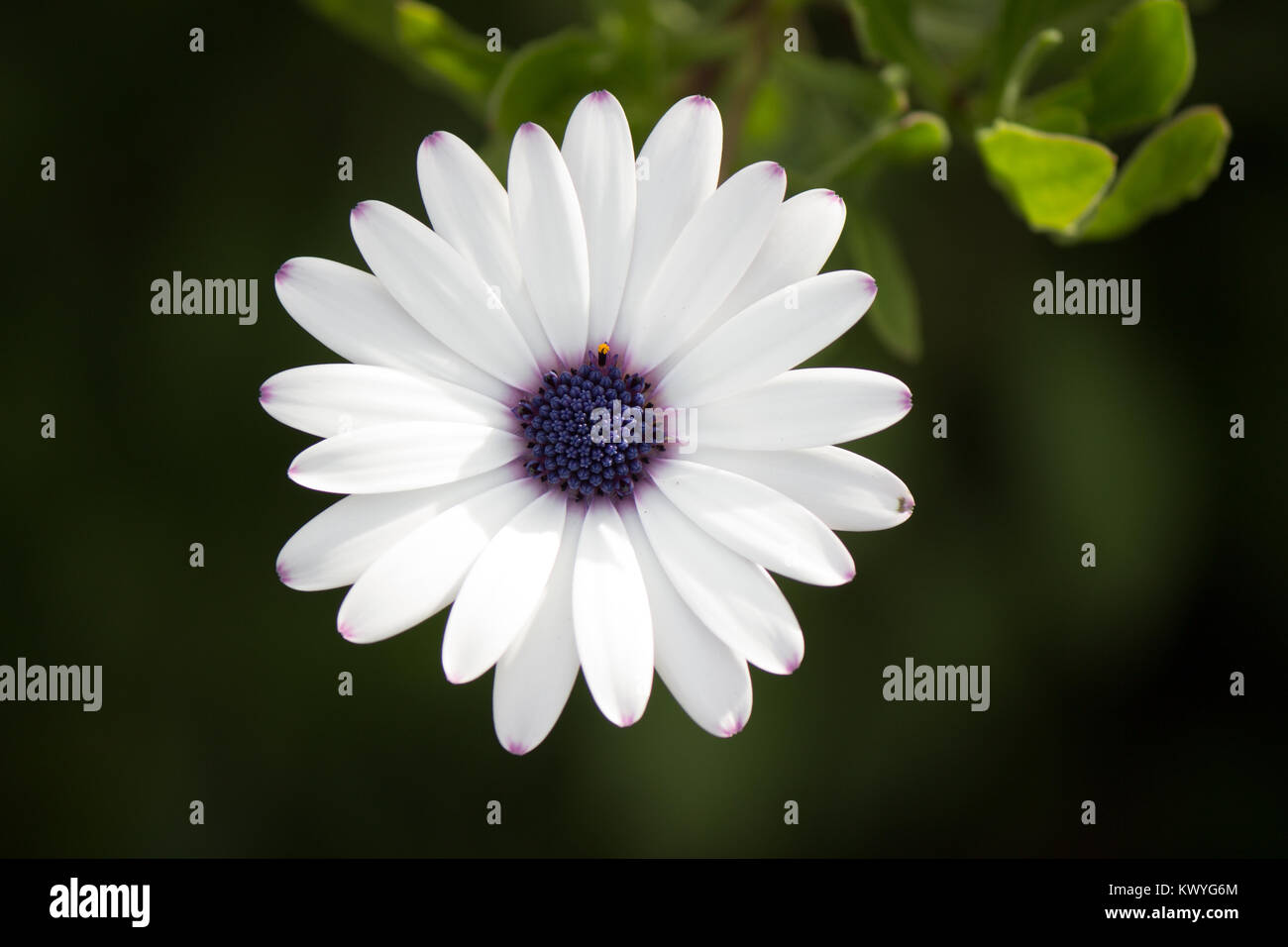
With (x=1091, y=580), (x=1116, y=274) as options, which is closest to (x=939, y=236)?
(x=1116, y=274)

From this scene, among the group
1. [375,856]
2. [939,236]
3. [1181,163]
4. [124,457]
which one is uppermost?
[939,236]

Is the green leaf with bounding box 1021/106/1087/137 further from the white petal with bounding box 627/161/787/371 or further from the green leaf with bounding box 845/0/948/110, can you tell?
the white petal with bounding box 627/161/787/371

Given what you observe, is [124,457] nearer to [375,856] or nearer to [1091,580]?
[375,856]

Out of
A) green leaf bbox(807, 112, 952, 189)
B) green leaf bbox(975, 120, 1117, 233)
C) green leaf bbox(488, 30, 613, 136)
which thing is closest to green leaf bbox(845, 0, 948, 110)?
green leaf bbox(807, 112, 952, 189)

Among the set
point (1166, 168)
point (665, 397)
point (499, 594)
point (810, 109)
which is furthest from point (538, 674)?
point (810, 109)

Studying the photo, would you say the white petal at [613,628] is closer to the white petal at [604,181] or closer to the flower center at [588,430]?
the flower center at [588,430]
